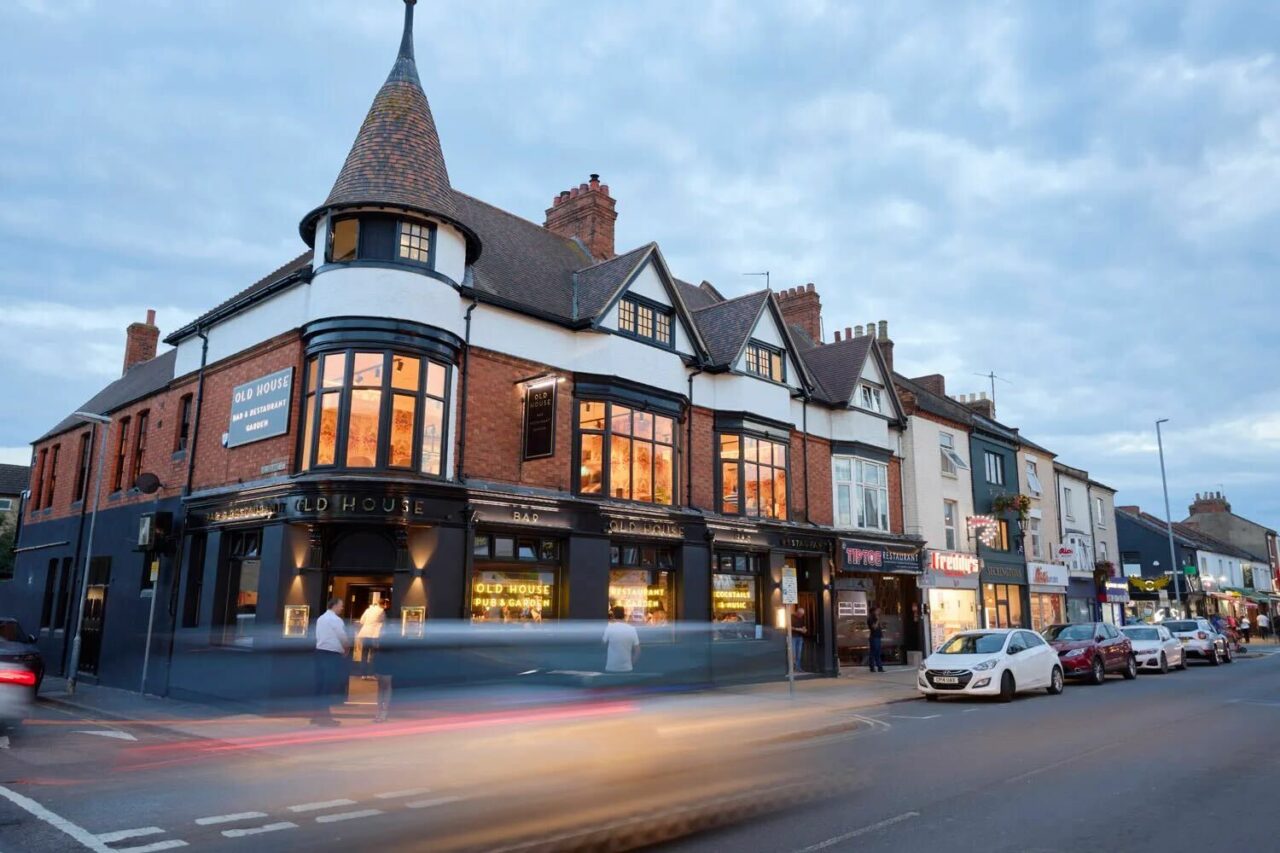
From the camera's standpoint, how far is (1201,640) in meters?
30.5

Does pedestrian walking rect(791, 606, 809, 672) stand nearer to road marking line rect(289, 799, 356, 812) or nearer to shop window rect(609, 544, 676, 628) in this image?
shop window rect(609, 544, 676, 628)

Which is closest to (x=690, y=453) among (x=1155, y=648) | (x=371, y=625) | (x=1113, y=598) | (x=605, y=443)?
(x=605, y=443)

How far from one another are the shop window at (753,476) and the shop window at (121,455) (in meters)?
16.5

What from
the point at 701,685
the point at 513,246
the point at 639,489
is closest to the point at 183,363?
the point at 513,246

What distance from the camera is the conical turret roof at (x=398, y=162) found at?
55.6 feet

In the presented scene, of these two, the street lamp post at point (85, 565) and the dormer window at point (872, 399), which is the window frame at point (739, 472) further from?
the street lamp post at point (85, 565)

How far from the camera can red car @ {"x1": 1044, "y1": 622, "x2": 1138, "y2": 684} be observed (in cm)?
2223

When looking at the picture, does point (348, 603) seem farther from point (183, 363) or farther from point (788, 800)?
point (788, 800)

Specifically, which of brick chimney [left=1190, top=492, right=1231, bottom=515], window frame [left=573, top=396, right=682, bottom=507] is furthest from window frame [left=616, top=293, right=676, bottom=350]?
brick chimney [left=1190, top=492, right=1231, bottom=515]

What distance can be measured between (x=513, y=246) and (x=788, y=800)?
1689 cm

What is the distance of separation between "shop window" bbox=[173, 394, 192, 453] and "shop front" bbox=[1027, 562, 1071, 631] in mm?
31456

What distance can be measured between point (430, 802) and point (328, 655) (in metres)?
6.48

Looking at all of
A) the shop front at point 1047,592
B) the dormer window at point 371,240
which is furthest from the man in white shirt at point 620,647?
the shop front at point 1047,592

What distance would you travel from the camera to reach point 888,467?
1161 inches
